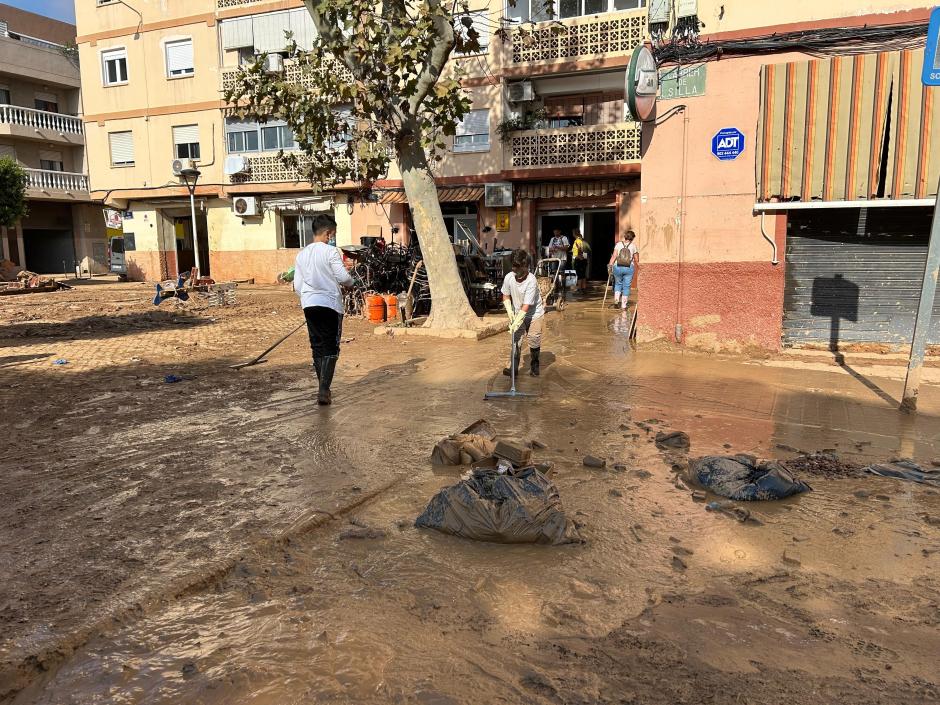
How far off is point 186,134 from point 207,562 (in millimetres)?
26333

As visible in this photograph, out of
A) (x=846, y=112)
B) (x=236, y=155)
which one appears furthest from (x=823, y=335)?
(x=236, y=155)

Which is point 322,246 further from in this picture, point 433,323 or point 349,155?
point 349,155

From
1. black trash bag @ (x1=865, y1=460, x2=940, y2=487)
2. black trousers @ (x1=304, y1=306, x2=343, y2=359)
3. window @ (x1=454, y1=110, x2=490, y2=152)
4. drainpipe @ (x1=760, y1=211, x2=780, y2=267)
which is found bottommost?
black trash bag @ (x1=865, y1=460, x2=940, y2=487)

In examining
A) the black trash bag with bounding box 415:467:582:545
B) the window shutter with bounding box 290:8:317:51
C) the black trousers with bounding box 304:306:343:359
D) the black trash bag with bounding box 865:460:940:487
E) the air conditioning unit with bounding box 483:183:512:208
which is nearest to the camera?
the black trash bag with bounding box 415:467:582:545

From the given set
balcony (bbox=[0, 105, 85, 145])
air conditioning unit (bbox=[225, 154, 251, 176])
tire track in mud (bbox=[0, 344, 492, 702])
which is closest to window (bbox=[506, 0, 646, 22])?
air conditioning unit (bbox=[225, 154, 251, 176])

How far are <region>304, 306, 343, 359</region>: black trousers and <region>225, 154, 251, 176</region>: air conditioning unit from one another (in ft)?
66.3

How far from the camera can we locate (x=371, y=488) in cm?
451

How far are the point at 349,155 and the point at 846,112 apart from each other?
7.85 meters

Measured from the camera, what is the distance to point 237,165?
24953 millimetres

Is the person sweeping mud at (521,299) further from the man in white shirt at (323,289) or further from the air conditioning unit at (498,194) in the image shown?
the air conditioning unit at (498,194)

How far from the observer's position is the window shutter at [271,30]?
24.1m

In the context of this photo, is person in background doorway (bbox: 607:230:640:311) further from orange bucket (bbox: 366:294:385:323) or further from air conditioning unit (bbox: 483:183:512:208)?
air conditioning unit (bbox: 483:183:512:208)

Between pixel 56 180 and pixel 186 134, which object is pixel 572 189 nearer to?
pixel 186 134

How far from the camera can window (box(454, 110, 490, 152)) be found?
21.2 meters
